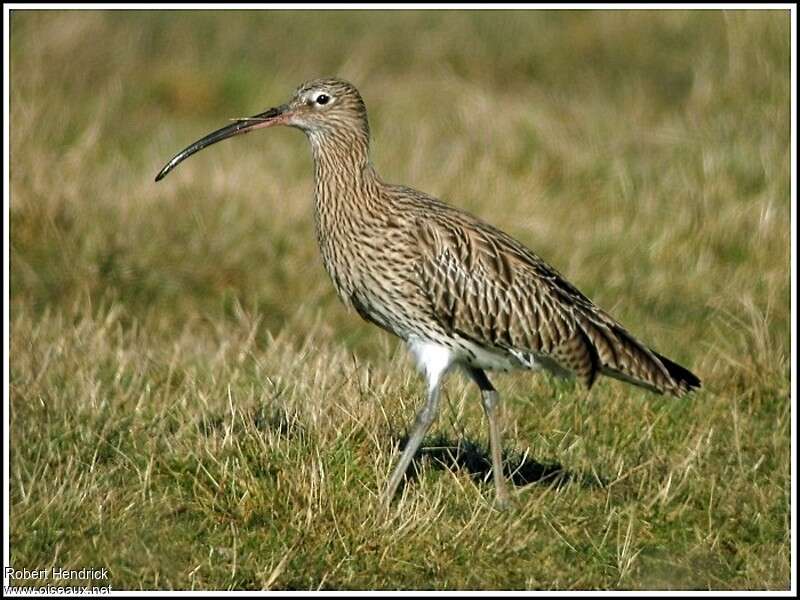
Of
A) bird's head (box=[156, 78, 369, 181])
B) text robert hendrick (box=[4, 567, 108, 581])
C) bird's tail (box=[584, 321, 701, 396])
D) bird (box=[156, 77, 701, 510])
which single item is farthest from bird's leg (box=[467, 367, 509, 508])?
text robert hendrick (box=[4, 567, 108, 581])

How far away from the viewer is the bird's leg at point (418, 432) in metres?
5.96

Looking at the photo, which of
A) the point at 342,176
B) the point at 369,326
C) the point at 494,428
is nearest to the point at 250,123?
the point at 342,176

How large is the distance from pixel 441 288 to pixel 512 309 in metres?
0.32

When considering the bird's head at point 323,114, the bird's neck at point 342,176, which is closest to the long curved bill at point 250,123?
the bird's head at point 323,114

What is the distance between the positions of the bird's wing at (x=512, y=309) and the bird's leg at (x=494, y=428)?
23cm

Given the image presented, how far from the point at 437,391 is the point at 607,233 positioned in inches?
160

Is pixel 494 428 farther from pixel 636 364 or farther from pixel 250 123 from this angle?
pixel 250 123

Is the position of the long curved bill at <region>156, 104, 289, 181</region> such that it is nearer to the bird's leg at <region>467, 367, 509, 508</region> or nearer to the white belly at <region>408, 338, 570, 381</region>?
the white belly at <region>408, 338, 570, 381</region>

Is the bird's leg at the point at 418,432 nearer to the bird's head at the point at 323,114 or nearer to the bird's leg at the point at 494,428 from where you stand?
the bird's leg at the point at 494,428

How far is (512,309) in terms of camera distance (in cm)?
633

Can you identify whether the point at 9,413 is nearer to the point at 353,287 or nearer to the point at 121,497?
the point at 121,497

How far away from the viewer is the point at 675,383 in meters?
6.36

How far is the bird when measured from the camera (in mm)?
6199

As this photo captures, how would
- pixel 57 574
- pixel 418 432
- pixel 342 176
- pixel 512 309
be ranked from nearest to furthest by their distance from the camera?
pixel 57 574 → pixel 418 432 → pixel 512 309 → pixel 342 176
